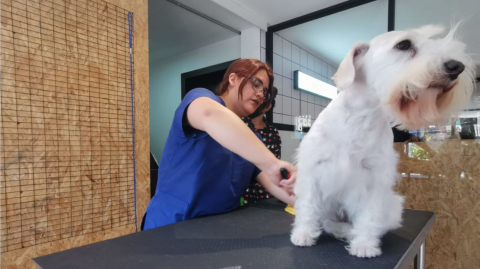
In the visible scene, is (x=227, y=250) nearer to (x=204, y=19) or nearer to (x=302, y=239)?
(x=302, y=239)

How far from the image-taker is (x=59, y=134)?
69.9 inches

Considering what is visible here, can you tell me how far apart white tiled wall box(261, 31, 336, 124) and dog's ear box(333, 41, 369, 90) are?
256 cm

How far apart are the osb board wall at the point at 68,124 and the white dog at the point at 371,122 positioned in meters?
1.56

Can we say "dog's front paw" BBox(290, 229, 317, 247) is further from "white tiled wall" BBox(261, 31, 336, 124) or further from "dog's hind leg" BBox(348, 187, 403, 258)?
"white tiled wall" BBox(261, 31, 336, 124)

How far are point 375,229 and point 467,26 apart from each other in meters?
2.35

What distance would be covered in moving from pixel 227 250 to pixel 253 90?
785 mm

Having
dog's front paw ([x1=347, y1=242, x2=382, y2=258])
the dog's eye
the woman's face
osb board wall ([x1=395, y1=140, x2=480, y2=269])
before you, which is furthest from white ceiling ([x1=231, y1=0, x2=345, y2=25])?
dog's front paw ([x1=347, y1=242, x2=382, y2=258])

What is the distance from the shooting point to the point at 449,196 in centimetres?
224

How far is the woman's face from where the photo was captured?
4.48 ft

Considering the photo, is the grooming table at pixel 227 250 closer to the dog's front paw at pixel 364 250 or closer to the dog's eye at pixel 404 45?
the dog's front paw at pixel 364 250

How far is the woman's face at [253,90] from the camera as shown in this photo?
1.37 metres

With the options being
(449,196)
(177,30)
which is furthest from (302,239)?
(177,30)

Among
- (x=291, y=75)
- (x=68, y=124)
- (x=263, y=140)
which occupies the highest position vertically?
(x=291, y=75)

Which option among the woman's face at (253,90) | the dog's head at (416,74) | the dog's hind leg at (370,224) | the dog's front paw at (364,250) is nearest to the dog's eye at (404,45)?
the dog's head at (416,74)
